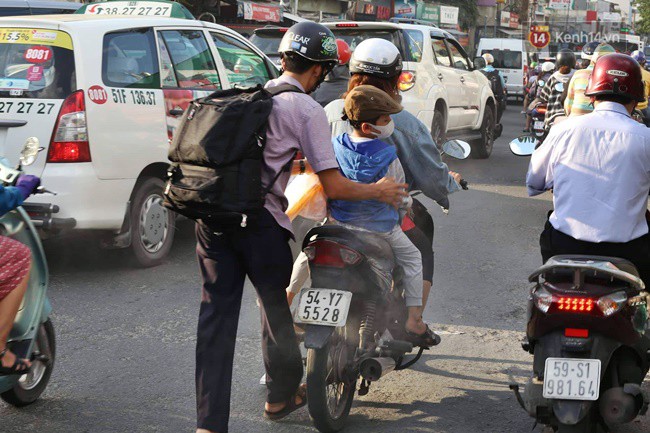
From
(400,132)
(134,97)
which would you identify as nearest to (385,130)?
(400,132)

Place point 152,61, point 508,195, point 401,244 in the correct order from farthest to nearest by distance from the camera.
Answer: point 508,195, point 152,61, point 401,244

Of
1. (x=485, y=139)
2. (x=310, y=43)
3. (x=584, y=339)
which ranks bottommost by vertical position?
(x=485, y=139)

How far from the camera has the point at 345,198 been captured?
4.26m

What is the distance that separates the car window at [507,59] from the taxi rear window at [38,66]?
3466cm

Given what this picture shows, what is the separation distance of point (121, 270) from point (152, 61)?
5.27 feet

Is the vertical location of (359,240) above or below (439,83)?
above

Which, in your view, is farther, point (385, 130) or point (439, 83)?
point (439, 83)

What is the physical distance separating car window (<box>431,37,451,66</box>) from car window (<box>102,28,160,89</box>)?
7.31 metres

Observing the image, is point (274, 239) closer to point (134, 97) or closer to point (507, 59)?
point (134, 97)

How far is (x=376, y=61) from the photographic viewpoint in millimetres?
4863

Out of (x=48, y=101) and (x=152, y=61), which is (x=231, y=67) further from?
(x=48, y=101)

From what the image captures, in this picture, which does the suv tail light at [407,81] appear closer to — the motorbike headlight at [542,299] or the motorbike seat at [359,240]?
the motorbike seat at [359,240]

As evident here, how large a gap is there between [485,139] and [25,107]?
10718 millimetres

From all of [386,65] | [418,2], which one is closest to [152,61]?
[386,65]
